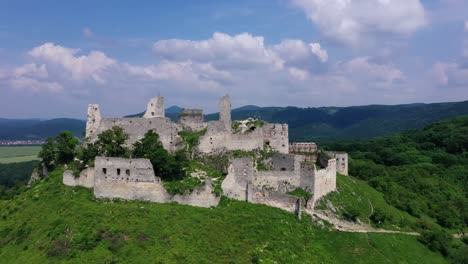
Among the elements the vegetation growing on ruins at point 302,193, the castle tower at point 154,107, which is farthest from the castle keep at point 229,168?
the vegetation growing on ruins at point 302,193

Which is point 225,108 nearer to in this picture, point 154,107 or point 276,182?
point 154,107

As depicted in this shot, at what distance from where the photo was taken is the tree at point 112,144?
176ft

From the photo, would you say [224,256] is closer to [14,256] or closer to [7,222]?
[14,256]

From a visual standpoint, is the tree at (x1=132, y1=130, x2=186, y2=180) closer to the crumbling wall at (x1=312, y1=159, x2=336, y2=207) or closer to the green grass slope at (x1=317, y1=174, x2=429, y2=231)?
the crumbling wall at (x1=312, y1=159, x2=336, y2=207)

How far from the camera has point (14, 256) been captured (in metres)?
43.6

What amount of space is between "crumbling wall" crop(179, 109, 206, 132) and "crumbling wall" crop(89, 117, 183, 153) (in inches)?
168

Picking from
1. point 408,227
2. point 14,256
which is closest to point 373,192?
point 408,227

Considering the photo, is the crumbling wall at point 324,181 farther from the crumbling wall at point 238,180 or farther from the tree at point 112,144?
the tree at point 112,144

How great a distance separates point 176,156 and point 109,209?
10434 millimetres

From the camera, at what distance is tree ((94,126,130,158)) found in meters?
53.7

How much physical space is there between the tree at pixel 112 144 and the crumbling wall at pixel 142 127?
7.82ft

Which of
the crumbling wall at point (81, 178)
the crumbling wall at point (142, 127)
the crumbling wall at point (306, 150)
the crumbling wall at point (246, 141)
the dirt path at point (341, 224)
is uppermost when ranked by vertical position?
the crumbling wall at point (142, 127)

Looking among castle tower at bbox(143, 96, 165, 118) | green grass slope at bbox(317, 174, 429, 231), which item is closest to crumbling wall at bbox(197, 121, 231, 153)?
castle tower at bbox(143, 96, 165, 118)

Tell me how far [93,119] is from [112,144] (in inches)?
312
